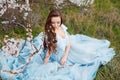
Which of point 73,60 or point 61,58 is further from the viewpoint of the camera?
point 73,60

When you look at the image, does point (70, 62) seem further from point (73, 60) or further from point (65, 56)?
point (65, 56)

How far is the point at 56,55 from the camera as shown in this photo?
6.58 meters

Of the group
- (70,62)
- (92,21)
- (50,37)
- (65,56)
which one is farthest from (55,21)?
(92,21)

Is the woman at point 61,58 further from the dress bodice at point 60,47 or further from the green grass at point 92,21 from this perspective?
the green grass at point 92,21

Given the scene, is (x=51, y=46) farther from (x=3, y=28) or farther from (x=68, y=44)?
(x=3, y=28)

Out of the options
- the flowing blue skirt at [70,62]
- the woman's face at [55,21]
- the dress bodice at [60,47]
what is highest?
the woman's face at [55,21]

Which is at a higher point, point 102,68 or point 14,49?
point 14,49

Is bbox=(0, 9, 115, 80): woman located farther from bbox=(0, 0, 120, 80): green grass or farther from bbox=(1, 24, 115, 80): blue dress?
bbox=(0, 0, 120, 80): green grass

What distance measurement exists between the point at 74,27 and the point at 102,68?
5.01 feet

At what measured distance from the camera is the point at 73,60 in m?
6.81

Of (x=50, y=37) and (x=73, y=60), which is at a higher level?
(x=50, y=37)

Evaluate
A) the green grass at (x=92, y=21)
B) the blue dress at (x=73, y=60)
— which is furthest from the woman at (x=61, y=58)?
the green grass at (x=92, y=21)

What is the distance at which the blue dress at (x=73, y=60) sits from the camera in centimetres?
636

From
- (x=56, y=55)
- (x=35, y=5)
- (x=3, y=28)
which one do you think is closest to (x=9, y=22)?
(x=3, y=28)
